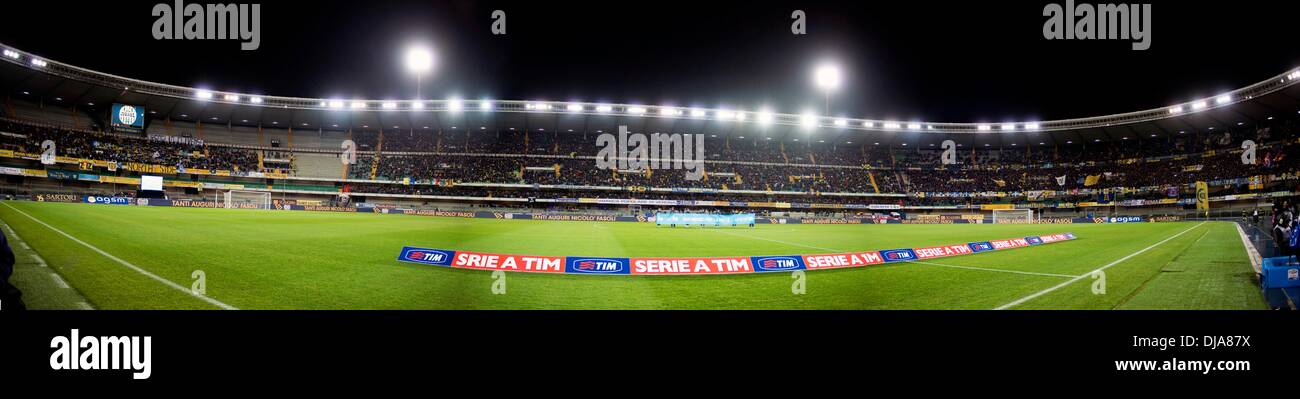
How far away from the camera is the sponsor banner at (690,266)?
617 cm

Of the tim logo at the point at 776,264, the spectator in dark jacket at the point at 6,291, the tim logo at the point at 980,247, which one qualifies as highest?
the spectator in dark jacket at the point at 6,291

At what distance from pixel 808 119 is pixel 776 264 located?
4346 cm

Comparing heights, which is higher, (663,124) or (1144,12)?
(663,124)

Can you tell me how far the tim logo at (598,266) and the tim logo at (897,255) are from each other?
5016 mm

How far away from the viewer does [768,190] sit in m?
46.8

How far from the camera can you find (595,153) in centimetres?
4816

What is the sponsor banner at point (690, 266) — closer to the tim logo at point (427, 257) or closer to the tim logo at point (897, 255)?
the tim logo at point (427, 257)

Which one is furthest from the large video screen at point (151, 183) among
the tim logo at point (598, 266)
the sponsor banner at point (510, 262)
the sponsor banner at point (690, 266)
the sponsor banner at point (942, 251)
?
the sponsor banner at point (942, 251)

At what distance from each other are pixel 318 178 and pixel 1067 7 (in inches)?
2121

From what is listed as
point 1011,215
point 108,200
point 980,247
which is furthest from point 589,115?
point 1011,215

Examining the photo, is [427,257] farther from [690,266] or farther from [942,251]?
[942,251]
